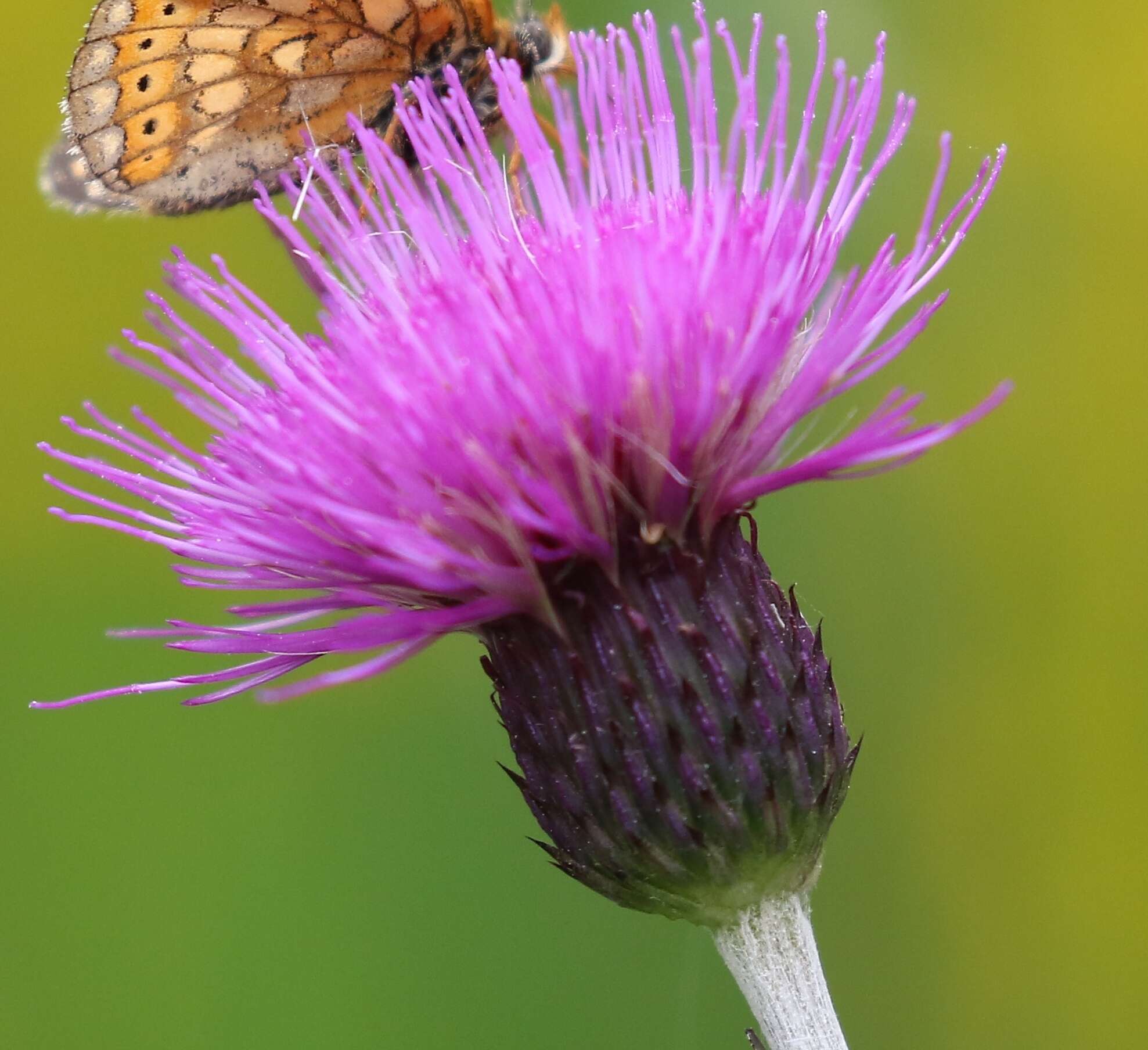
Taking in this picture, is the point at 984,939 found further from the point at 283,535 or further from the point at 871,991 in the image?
the point at 283,535

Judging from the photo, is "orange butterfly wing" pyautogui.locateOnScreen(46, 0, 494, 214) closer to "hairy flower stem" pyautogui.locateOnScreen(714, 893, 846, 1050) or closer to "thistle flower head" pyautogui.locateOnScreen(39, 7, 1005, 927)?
"thistle flower head" pyautogui.locateOnScreen(39, 7, 1005, 927)

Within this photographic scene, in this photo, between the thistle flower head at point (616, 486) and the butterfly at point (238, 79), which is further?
the butterfly at point (238, 79)

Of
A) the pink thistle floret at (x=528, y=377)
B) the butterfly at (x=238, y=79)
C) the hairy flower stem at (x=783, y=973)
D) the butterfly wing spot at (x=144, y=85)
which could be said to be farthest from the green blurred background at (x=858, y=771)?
the hairy flower stem at (x=783, y=973)

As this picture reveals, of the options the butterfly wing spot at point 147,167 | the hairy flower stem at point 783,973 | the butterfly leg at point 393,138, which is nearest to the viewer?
the hairy flower stem at point 783,973

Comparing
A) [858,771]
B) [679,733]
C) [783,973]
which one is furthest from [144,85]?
[858,771]

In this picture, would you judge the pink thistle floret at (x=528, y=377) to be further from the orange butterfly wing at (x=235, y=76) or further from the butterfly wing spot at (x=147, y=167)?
the butterfly wing spot at (x=147, y=167)

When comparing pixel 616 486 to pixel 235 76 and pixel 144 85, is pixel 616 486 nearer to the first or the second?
pixel 235 76

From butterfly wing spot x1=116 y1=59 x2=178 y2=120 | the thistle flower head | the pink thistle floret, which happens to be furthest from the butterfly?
the thistle flower head

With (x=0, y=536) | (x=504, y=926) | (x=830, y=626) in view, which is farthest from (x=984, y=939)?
(x=0, y=536)
